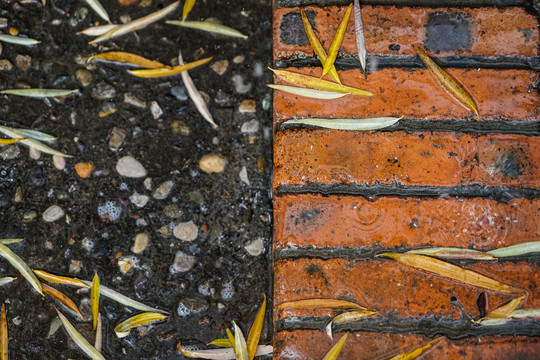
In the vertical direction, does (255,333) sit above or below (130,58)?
below

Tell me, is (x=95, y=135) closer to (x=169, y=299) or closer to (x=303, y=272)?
(x=169, y=299)

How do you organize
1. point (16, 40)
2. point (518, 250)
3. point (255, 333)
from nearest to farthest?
point (518, 250) → point (255, 333) → point (16, 40)

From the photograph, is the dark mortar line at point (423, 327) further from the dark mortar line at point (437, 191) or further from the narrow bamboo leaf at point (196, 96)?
the narrow bamboo leaf at point (196, 96)

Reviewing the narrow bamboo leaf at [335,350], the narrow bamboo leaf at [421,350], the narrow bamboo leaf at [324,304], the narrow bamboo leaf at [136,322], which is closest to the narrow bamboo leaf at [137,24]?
the narrow bamboo leaf at [136,322]

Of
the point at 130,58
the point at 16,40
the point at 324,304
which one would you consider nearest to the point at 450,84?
the point at 324,304

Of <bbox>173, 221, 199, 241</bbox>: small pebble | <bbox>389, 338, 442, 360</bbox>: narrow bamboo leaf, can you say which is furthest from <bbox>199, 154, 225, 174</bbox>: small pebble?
<bbox>389, 338, 442, 360</bbox>: narrow bamboo leaf

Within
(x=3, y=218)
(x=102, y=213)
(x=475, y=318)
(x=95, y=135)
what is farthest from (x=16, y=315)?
(x=475, y=318)

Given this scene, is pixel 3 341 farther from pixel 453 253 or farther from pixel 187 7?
pixel 453 253
